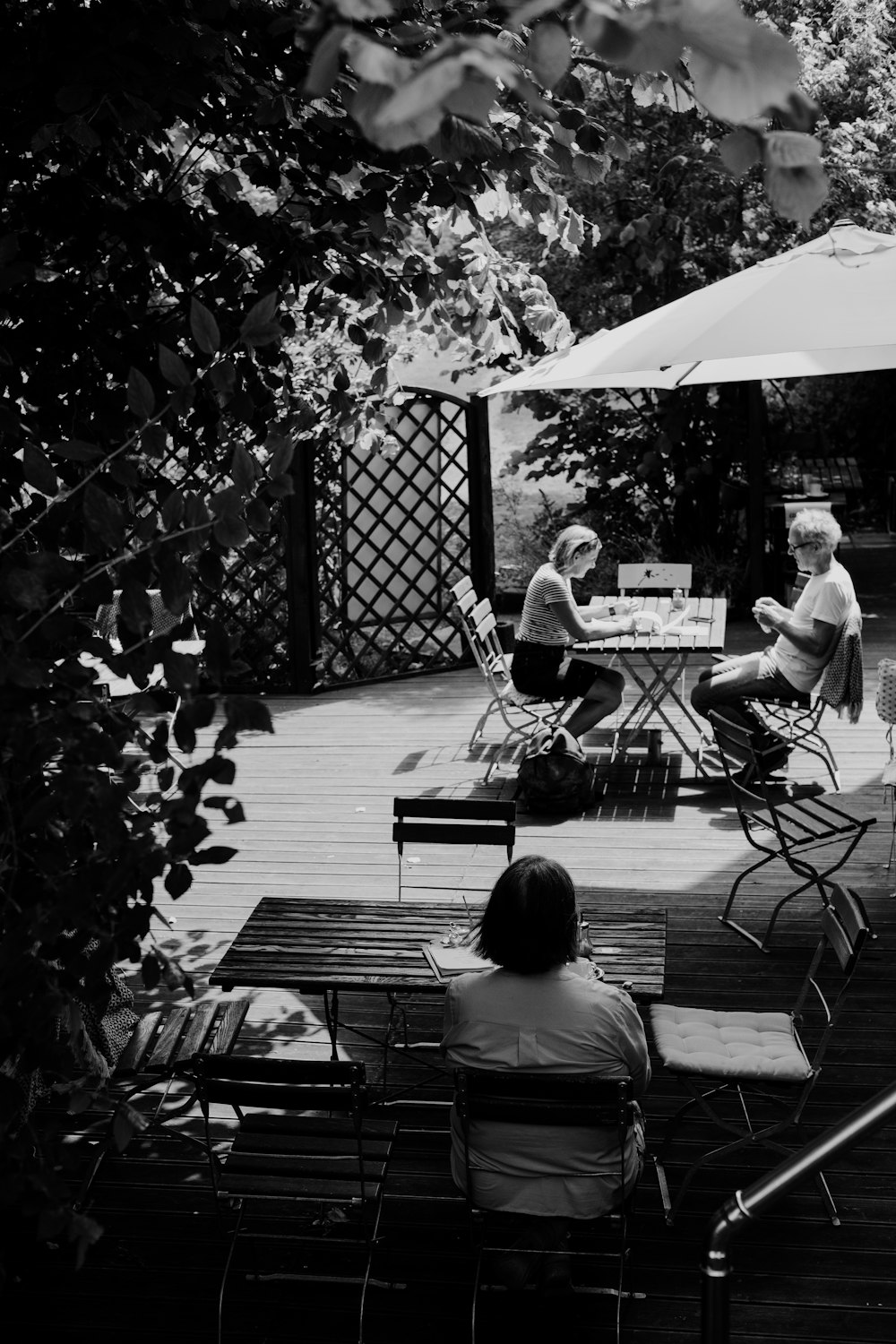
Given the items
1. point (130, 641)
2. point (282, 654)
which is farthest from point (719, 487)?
point (130, 641)

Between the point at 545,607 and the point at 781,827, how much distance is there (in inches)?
68.2

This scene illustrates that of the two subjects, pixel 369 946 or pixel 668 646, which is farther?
pixel 668 646

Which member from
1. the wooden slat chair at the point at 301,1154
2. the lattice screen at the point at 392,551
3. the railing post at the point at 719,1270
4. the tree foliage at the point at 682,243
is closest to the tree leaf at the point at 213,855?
the railing post at the point at 719,1270

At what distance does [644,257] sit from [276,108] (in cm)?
720

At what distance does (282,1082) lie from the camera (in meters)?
2.87

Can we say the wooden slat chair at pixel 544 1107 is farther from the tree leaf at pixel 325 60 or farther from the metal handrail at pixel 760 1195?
the tree leaf at pixel 325 60

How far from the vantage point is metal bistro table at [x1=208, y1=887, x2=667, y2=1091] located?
3369 mm

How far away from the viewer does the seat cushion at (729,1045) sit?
310cm

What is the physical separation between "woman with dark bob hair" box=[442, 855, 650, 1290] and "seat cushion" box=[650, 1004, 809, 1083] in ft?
0.90

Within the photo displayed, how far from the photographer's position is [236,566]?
29.6 ft

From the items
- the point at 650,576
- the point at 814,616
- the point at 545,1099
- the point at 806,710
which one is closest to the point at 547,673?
the point at 806,710

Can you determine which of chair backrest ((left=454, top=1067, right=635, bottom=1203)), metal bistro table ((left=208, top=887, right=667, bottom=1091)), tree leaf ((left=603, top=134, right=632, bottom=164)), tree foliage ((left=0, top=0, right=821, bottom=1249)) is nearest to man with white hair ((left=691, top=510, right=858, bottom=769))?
tree foliage ((left=0, top=0, right=821, bottom=1249))

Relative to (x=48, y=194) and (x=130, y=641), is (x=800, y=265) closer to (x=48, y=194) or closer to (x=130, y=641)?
(x=48, y=194)

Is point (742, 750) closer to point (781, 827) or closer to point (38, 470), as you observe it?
point (781, 827)
